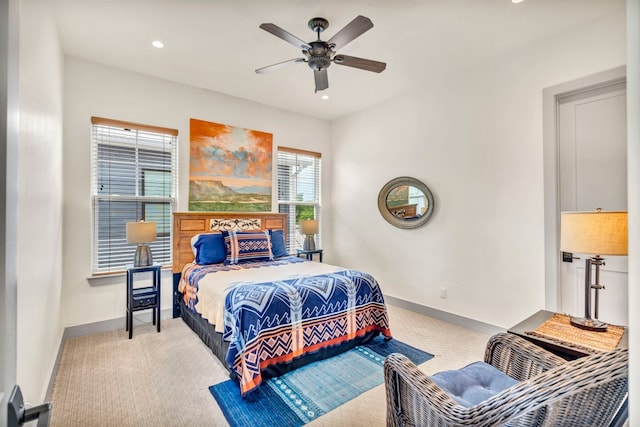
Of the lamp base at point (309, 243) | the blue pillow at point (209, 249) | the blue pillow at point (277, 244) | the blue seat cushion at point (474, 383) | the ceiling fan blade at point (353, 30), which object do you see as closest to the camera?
the blue seat cushion at point (474, 383)

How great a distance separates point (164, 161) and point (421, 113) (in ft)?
11.3

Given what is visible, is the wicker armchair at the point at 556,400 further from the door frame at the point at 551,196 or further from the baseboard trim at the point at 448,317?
the baseboard trim at the point at 448,317

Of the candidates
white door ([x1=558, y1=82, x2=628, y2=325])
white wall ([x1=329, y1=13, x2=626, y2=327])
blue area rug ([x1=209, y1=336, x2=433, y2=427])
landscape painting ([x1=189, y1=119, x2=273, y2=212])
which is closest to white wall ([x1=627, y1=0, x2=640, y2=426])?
blue area rug ([x1=209, y1=336, x2=433, y2=427])

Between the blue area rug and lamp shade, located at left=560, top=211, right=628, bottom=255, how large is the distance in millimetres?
1661

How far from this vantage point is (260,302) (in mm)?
2363

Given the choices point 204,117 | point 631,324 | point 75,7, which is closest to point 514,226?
point 631,324

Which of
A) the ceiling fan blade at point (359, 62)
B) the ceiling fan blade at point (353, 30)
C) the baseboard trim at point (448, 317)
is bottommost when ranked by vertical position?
the baseboard trim at point (448, 317)

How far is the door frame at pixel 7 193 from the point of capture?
1.89 feet

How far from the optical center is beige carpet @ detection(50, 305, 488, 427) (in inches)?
77.6

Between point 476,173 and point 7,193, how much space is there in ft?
12.4

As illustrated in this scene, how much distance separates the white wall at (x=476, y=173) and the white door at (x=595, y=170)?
0.63 ft

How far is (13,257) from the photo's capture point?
2.11ft

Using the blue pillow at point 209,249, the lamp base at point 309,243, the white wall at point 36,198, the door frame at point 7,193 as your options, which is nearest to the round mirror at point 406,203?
the lamp base at point 309,243

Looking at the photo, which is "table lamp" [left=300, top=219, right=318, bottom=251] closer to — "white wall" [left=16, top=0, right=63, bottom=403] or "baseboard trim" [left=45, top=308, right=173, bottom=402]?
"baseboard trim" [left=45, top=308, right=173, bottom=402]
